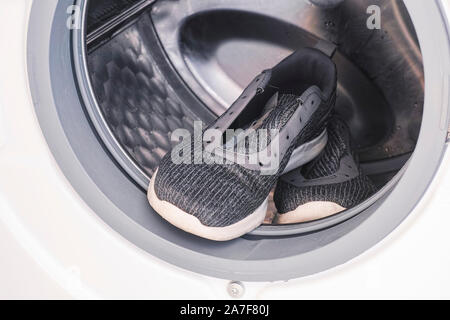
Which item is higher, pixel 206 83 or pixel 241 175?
pixel 206 83

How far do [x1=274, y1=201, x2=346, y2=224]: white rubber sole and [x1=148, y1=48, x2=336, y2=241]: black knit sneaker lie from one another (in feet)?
0.18

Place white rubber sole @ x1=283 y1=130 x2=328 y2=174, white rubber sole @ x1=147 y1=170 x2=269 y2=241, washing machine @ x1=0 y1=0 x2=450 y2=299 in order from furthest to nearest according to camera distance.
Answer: white rubber sole @ x1=283 y1=130 x2=328 y2=174 < white rubber sole @ x1=147 y1=170 x2=269 y2=241 < washing machine @ x1=0 y1=0 x2=450 y2=299

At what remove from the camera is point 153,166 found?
0.83 meters

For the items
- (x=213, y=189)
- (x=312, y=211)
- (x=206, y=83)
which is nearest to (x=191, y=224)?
(x=213, y=189)

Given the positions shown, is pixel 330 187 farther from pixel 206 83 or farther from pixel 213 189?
pixel 206 83

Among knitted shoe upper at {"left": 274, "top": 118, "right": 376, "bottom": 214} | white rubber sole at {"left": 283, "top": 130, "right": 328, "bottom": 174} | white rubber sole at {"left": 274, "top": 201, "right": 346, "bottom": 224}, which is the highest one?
white rubber sole at {"left": 283, "top": 130, "right": 328, "bottom": 174}

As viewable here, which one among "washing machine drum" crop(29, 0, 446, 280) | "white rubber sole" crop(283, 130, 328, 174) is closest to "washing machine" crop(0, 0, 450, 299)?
"washing machine drum" crop(29, 0, 446, 280)

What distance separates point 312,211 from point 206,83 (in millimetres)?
432

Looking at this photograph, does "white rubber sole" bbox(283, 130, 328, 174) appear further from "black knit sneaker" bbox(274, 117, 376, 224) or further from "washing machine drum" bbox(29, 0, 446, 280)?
"washing machine drum" bbox(29, 0, 446, 280)

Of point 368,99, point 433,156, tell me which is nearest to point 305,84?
point 368,99

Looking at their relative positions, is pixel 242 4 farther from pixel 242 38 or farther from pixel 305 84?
pixel 305 84

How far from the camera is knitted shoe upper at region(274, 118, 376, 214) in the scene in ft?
2.28

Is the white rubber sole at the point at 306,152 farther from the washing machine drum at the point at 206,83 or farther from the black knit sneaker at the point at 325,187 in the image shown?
the washing machine drum at the point at 206,83

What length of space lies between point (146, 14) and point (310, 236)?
22.7 inches
